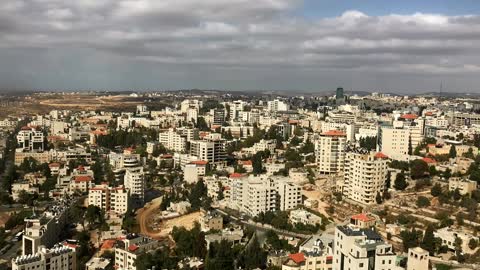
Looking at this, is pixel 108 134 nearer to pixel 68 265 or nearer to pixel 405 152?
pixel 405 152

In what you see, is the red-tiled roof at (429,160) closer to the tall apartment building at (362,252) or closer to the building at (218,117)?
the tall apartment building at (362,252)

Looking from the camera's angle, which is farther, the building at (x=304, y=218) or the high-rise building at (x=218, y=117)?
the high-rise building at (x=218, y=117)

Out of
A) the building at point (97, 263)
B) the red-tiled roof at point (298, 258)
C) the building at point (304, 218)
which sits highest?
the red-tiled roof at point (298, 258)

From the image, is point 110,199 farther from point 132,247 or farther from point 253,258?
point 253,258

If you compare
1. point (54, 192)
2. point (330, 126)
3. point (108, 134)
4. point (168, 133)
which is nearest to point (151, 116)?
point (108, 134)

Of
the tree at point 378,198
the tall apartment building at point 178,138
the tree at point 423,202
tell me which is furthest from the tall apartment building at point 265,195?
the tall apartment building at point 178,138
